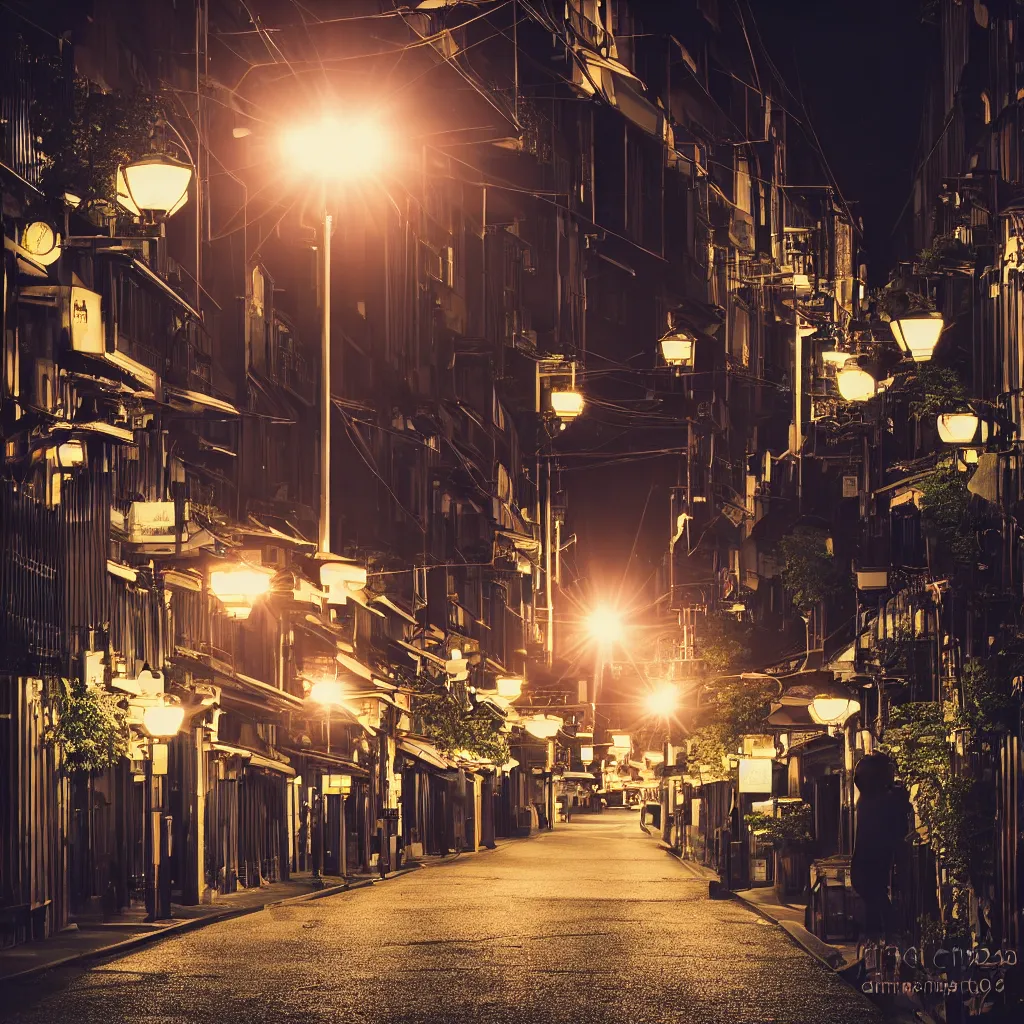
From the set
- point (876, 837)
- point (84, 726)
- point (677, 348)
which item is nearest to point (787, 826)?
point (677, 348)

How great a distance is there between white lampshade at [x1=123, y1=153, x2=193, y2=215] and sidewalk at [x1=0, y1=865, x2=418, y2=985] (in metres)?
8.44

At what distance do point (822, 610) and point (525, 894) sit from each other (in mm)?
10326

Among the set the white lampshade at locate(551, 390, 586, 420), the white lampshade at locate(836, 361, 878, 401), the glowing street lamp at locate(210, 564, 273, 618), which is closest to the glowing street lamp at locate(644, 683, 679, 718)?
the white lampshade at locate(551, 390, 586, 420)

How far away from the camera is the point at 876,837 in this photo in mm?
17109

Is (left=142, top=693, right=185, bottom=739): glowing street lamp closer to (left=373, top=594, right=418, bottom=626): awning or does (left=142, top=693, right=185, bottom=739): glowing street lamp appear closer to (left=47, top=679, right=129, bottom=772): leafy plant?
(left=47, top=679, right=129, bottom=772): leafy plant

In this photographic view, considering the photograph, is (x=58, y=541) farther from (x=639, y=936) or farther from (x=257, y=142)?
(x=257, y=142)

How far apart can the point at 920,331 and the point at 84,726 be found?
40.8 feet

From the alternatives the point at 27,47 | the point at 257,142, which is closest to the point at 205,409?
the point at 27,47

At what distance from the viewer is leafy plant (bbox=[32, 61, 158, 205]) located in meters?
23.6

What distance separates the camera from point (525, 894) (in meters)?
34.0

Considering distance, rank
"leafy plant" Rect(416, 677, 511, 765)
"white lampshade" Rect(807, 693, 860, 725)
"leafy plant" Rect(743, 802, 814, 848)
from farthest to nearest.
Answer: "leafy plant" Rect(416, 677, 511, 765), "leafy plant" Rect(743, 802, 814, 848), "white lampshade" Rect(807, 693, 860, 725)

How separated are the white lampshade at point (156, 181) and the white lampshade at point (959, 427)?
29.6 feet

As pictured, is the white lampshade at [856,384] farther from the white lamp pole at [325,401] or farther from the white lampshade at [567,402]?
the white lampshade at [567,402]

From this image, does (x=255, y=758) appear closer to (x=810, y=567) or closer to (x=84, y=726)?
(x=810, y=567)
